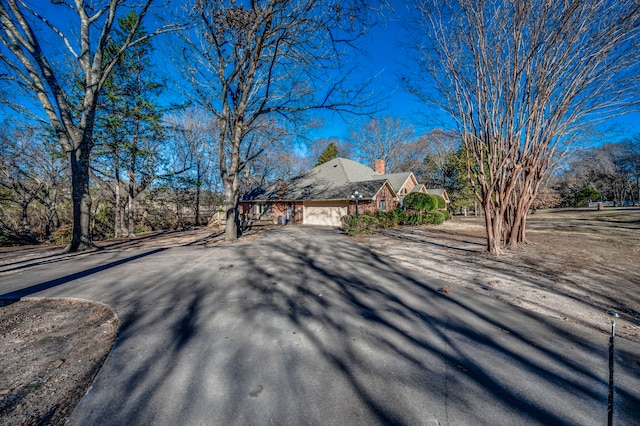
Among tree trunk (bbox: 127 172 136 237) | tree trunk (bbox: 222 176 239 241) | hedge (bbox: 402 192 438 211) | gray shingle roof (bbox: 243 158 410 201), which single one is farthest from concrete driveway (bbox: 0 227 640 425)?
hedge (bbox: 402 192 438 211)

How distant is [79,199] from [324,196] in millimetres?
15066

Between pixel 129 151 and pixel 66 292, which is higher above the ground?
pixel 129 151

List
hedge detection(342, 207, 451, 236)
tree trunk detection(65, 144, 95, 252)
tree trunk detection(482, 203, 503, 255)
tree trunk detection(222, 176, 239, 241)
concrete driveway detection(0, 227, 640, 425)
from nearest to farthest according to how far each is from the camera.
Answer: concrete driveway detection(0, 227, 640, 425) → tree trunk detection(482, 203, 503, 255) → tree trunk detection(65, 144, 95, 252) → tree trunk detection(222, 176, 239, 241) → hedge detection(342, 207, 451, 236)

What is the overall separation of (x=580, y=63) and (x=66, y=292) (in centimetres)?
1362

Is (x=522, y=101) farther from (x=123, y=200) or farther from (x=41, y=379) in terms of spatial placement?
(x=123, y=200)

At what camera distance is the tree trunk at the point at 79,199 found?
8484mm

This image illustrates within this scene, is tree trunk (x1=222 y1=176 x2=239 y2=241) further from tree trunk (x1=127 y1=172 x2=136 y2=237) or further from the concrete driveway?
tree trunk (x1=127 y1=172 x2=136 y2=237)

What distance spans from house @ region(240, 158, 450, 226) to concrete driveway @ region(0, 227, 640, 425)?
1468 cm

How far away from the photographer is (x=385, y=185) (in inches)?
847

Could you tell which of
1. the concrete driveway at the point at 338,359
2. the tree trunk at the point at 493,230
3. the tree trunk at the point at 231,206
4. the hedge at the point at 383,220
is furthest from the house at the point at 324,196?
the concrete driveway at the point at 338,359

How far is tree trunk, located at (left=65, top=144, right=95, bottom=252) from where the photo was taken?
8484mm

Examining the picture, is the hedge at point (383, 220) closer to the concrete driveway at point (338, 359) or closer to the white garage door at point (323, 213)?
the white garage door at point (323, 213)

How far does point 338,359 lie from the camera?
8.48 feet

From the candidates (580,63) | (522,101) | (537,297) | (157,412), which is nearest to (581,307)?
(537,297)
